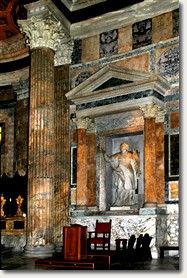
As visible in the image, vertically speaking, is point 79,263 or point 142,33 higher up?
point 142,33

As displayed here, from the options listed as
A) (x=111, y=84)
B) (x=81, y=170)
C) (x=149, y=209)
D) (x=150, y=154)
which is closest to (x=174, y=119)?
(x=150, y=154)

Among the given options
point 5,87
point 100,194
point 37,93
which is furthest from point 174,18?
point 5,87

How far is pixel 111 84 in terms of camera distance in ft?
47.4

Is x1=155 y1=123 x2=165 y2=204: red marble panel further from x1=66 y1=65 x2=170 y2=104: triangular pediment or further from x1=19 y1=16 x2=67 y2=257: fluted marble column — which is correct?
x1=19 y1=16 x2=67 y2=257: fluted marble column

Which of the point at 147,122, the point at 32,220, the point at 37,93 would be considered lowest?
the point at 32,220

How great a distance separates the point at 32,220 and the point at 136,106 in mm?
4554

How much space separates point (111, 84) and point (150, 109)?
1.65 metres

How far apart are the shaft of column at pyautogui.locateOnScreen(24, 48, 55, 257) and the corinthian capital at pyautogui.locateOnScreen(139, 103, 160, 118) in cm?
273

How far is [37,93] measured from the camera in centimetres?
1367

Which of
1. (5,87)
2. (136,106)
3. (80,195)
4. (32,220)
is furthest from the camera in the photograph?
(5,87)

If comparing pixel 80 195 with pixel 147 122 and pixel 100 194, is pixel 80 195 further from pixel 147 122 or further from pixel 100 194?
pixel 147 122

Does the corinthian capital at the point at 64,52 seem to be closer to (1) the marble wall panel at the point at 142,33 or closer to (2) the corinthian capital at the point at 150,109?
(1) the marble wall panel at the point at 142,33

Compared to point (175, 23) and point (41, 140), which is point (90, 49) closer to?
point (175, 23)

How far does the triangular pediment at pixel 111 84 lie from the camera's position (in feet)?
44.9
